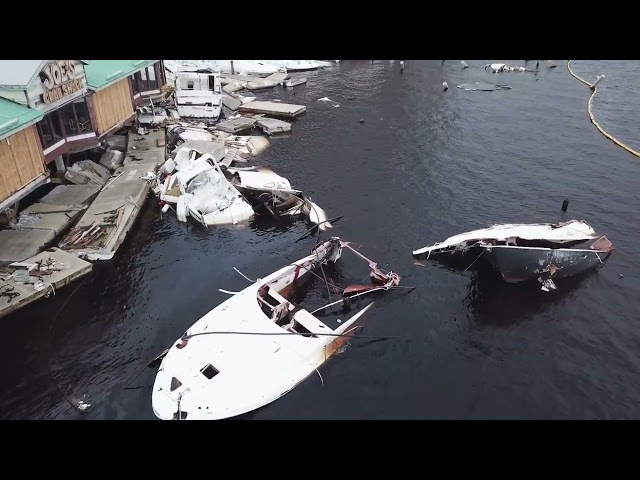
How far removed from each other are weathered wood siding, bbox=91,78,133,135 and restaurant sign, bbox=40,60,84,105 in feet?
12.8

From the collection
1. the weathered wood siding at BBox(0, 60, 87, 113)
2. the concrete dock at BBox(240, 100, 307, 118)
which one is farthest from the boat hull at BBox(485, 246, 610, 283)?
the concrete dock at BBox(240, 100, 307, 118)

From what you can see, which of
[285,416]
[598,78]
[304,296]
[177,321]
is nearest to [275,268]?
[304,296]

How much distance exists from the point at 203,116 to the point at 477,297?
40877 mm

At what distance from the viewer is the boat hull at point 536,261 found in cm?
3431

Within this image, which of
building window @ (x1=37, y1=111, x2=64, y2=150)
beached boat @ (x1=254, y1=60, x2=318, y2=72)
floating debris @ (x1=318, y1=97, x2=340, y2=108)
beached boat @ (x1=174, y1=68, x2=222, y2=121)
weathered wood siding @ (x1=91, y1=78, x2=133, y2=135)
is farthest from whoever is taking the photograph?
beached boat @ (x1=254, y1=60, x2=318, y2=72)

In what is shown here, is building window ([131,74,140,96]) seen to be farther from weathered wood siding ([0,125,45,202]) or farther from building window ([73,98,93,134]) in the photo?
weathered wood siding ([0,125,45,202])

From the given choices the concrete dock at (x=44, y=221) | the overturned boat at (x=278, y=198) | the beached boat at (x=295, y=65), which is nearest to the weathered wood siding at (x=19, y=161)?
the concrete dock at (x=44, y=221)

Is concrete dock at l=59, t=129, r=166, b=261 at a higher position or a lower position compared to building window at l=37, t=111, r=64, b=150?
lower

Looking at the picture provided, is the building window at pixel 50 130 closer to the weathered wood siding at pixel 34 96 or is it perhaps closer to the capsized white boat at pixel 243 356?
the weathered wood siding at pixel 34 96

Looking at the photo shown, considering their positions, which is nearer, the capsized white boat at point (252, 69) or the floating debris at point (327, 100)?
the floating debris at point (327, 100)

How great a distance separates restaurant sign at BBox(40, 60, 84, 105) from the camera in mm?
34588

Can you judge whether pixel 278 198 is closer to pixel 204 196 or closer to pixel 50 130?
pixel 204 196

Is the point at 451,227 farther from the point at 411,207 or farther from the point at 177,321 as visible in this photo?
the point at 177,321

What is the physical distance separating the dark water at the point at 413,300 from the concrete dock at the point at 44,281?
2.55 ft
